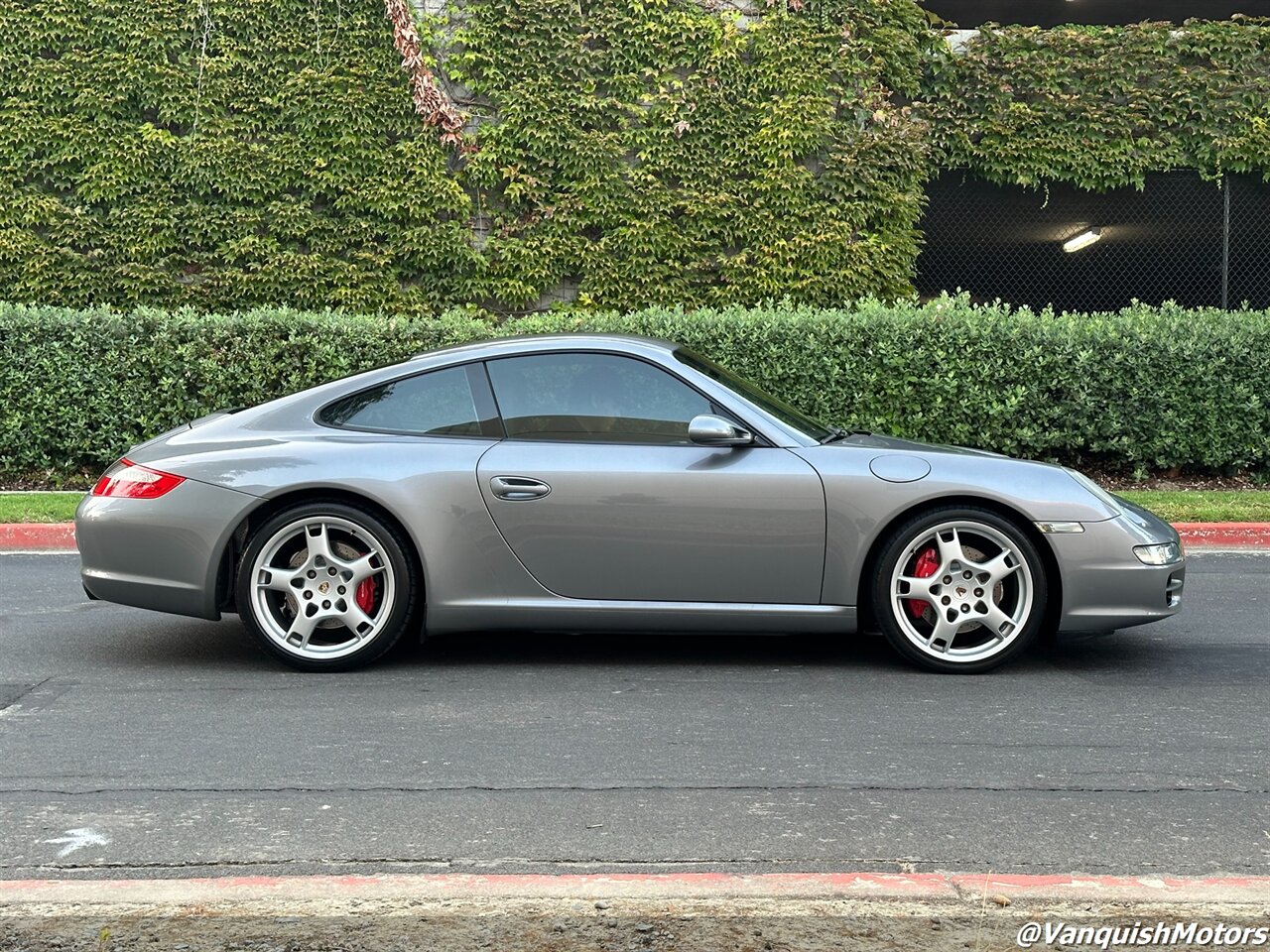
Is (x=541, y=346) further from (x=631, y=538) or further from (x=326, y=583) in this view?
(x=326, y=583)

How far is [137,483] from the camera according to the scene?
603 cm

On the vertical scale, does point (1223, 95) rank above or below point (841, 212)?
above

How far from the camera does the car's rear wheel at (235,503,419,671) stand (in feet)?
19.3

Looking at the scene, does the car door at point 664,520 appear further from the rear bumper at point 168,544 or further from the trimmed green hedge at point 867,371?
the trimmed green hedge at point 867,371

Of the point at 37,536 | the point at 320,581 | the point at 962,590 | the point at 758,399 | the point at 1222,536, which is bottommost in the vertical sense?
the point at 1222,536

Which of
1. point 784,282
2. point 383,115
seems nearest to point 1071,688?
A: point 784,282

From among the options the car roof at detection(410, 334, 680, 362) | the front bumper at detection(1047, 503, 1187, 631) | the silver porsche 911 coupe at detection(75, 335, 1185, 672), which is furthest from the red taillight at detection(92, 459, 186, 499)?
the front bumper at detection(1047, 503, 1187, 631)

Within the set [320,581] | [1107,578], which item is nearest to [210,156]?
[320,581]

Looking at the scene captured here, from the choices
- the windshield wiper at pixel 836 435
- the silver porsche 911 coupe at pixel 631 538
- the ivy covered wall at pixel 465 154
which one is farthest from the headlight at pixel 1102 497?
the ivy covered wall at pixel 465 154

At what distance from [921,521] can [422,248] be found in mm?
10263

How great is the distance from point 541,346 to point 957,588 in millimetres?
2024

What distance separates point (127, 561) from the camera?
5.99 metres

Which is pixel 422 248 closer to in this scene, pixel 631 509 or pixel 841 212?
pixel 841 212

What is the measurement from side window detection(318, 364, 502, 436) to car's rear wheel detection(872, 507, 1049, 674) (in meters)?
1.80
